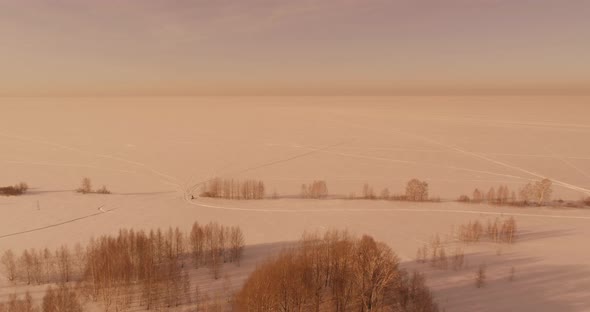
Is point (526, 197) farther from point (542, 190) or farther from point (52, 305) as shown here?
point (52, 305)

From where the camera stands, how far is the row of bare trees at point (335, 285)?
12500mm

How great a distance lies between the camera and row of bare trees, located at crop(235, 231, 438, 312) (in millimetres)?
12500

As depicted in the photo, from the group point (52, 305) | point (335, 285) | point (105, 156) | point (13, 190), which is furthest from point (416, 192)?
point (105, 156)

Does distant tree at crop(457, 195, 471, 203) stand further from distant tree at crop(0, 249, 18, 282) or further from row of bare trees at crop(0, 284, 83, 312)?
distant tree at crop(0, 249, 18, 282)

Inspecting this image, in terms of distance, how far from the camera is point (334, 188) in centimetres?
3862

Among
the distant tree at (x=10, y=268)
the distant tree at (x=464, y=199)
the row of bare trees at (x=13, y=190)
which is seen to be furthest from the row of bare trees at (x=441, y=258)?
the row of bare trees at (x=13, y=190)

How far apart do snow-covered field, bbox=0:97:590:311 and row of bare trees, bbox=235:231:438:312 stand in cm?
397

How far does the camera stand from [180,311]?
1520cm

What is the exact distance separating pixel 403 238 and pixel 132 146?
2242 inches

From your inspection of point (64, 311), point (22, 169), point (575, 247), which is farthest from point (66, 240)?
Answer: point (575, 247)

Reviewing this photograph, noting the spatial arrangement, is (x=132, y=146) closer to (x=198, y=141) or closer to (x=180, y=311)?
(x=198, y=141)

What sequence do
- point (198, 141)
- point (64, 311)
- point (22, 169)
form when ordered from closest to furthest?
point (64, 311) < point (22, 169) < point (198, 141)

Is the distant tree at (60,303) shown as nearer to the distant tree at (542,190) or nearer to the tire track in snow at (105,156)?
the tire track in snow at (105,156)

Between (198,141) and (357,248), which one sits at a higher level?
(198,141)
